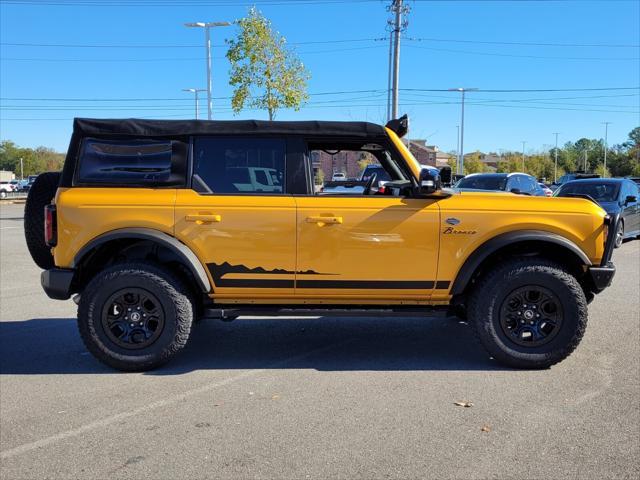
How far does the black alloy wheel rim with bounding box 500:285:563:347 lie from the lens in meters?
4.54

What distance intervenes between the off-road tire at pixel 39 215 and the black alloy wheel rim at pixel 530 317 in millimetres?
3913

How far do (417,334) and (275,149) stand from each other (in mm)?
2449

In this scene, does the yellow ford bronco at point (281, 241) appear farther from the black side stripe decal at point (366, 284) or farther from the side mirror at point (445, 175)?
the side mirror at point (445, 175)

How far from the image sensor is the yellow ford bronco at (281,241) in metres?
4.44

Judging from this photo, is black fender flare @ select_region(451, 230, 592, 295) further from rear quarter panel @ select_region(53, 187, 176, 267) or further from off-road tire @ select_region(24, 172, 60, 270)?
off-road tire @ select_region(24, 172, 60, 270)

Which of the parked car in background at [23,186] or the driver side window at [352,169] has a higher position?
the driver side window at [352,169]

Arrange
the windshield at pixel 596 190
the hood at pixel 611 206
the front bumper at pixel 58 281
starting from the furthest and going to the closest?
the windshield at pixel 596 190, the hood at pixel 611 206, the front bumper at pixel 58 281

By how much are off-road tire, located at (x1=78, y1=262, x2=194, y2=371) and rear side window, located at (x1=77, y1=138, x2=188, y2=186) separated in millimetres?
711

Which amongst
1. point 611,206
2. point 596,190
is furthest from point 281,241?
point 596,190

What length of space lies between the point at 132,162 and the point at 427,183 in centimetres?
240

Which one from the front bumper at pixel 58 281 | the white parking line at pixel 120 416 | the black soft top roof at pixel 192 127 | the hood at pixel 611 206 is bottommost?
the white parking line at pixel 120 416

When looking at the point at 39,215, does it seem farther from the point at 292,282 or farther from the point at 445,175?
the point at 445,175

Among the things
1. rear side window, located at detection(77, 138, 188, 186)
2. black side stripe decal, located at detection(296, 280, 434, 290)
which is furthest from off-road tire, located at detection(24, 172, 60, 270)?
black side stripe decal, located at detection(296, 280, 434, 290)

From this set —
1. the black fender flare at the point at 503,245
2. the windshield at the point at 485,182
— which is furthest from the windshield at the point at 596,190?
the black fender flare at the point at 503,245
